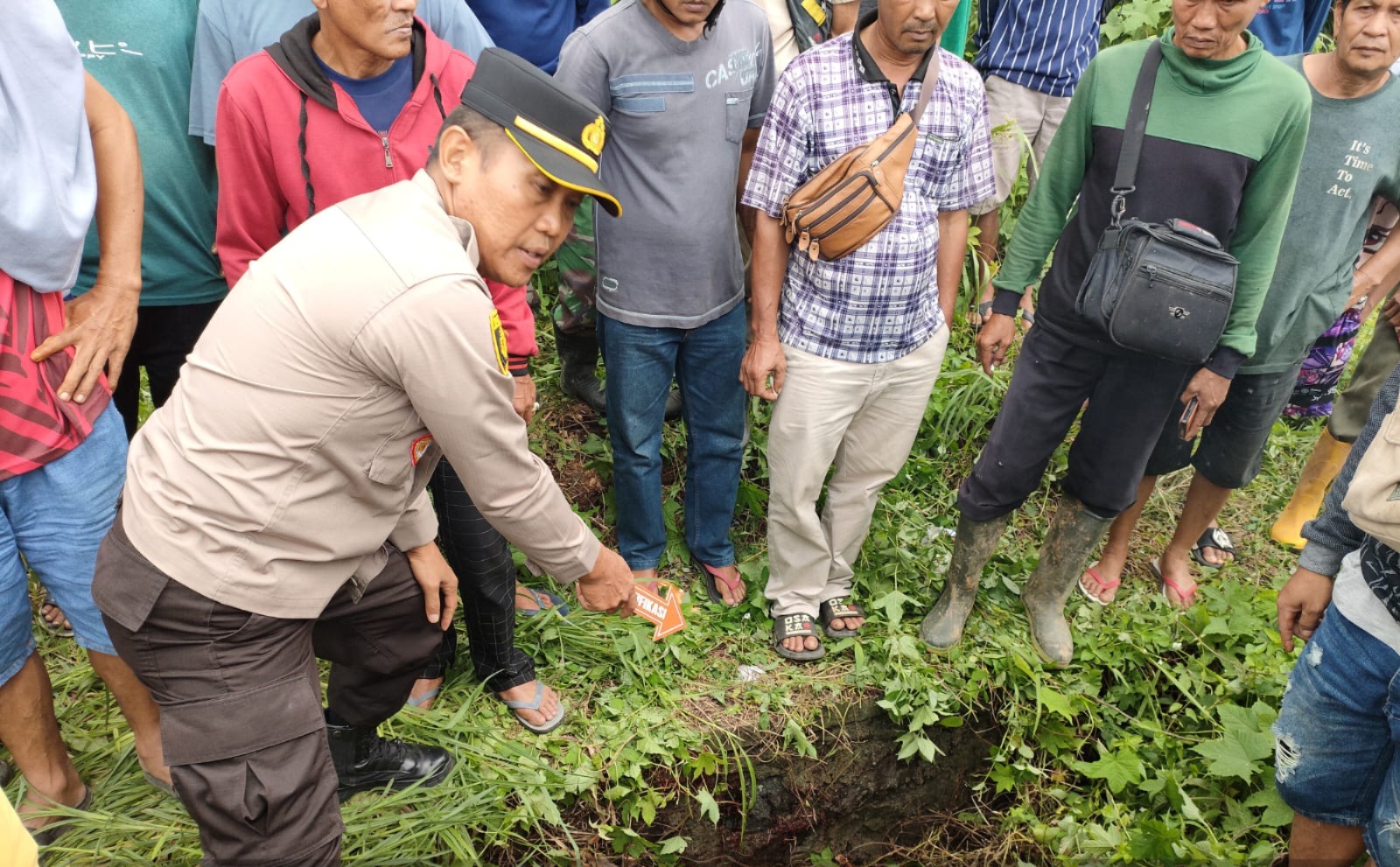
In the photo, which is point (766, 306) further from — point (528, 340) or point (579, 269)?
point (579, 269)

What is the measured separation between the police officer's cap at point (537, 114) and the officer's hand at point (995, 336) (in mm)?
1690

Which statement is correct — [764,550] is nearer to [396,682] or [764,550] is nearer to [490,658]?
[490,658]

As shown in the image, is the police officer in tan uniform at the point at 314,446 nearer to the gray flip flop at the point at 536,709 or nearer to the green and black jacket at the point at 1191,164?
the gray flip flop at the point at 536,709

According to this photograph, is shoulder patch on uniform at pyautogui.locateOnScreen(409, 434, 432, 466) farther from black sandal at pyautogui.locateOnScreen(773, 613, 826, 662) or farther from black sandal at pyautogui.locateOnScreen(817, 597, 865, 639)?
black sandal at pyautogui.locateOnScreen(817, 597, 865, 639)

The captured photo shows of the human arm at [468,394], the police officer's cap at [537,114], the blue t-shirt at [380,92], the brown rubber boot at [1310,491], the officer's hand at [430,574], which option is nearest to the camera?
the human arm at [468,394]

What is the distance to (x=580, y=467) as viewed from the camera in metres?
3.96

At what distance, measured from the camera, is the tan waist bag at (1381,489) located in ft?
6.33

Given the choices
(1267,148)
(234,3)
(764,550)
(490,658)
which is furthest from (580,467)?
(1267,148)

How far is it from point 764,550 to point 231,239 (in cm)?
211

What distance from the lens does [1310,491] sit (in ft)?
13.7

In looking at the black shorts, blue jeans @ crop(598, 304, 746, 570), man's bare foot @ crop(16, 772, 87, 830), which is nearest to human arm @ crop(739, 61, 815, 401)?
blue jeans @ crop(598, 304, 746, 570)

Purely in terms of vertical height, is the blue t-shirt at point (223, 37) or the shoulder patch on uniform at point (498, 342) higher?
the blue t-shirt at point (223, 37)

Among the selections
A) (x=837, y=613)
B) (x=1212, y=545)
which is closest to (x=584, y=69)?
(x=837, y=613)

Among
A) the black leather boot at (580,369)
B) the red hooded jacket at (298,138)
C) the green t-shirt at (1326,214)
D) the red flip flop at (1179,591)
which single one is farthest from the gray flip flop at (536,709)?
the green t-shirt at (1326,214)
